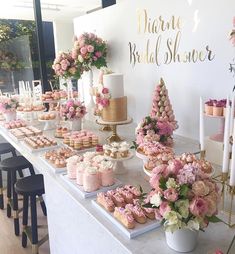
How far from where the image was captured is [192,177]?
814 millimetres

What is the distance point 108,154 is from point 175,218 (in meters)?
0.77

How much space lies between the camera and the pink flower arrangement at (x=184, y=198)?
0.78m

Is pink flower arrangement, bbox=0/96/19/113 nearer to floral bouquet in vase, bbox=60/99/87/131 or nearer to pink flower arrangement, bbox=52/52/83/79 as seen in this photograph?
pink flower arrangement, bbox=52/52/83/79

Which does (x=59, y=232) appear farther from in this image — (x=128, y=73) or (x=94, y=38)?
(x=94, y=38)

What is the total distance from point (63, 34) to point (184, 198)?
448cm

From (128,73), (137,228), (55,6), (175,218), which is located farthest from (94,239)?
(55,6)

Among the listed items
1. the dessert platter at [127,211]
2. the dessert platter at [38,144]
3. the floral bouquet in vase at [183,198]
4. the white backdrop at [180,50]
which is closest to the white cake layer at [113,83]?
the white backdrop at [180,50]

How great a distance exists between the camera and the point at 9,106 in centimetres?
279

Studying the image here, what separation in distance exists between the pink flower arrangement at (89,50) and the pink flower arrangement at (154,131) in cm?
128

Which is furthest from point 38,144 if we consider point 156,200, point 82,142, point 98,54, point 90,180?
point 156,200

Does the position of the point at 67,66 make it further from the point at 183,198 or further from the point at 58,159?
the point at 183,198

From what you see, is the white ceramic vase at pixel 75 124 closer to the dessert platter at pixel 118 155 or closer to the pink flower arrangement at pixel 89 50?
the pink flower arrangement at pixel 89 50

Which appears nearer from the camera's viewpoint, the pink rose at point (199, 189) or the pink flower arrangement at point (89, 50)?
the pink rose at point (199, 189)

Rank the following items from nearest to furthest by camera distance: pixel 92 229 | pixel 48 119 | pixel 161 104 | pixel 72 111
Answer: pixel 92 229, pixel 161 104, pixel 72 111, pixel 48 119
